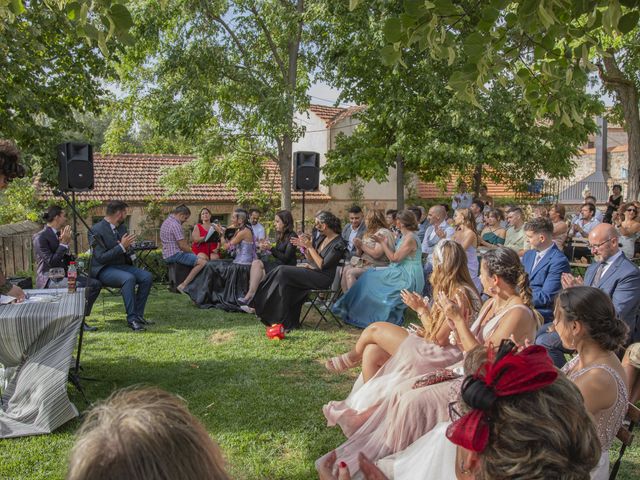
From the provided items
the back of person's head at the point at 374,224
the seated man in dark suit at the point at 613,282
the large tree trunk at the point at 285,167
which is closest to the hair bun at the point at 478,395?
the seated man in dark suit at the point at 613,282

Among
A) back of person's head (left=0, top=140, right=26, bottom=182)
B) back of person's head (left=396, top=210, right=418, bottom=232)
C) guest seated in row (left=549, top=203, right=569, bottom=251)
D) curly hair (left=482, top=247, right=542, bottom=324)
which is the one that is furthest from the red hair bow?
guest seated in row (left=549, top=203, right=569, bottom=251)

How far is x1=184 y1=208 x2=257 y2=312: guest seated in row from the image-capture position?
29.7 feet

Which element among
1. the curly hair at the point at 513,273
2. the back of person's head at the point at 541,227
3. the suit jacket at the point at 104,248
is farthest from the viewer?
the suit jacket at the point at 104,248

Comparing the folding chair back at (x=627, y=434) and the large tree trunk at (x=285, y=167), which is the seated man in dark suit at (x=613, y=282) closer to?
the folding chair back at (x=627, y=434)

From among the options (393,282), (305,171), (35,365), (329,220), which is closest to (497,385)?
(35,365)

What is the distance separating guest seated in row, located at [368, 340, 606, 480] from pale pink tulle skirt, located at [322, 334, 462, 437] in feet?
6.70

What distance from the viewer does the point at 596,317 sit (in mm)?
2709

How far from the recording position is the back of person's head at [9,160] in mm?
3922

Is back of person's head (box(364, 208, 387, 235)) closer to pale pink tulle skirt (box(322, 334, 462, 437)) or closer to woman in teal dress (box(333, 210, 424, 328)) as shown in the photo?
woman in teal dress (box(333, 210, 424, 328))

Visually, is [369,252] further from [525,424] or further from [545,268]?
[525,424]

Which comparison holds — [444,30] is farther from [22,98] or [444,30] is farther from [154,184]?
[154,184]

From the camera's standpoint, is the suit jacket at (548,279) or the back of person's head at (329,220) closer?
the suit jacket at (548,279)

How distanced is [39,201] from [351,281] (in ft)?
41.9

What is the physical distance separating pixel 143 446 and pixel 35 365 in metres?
3.57
